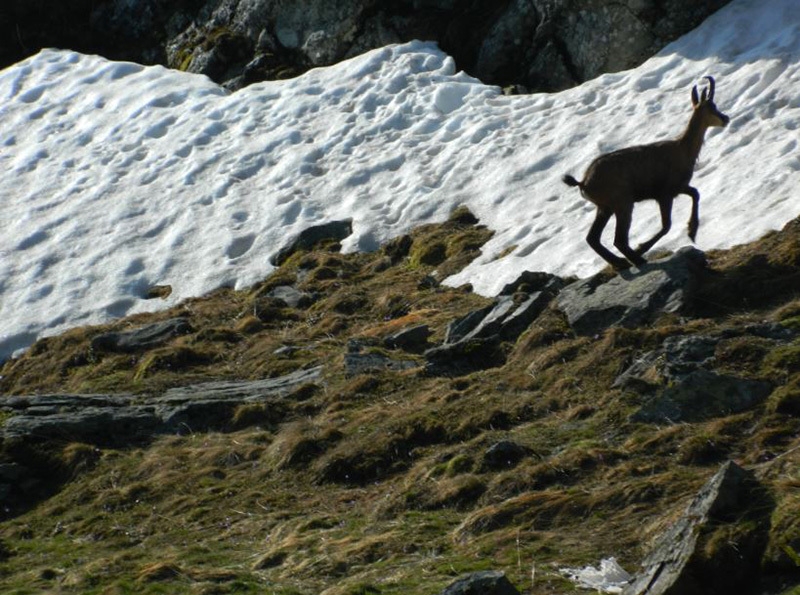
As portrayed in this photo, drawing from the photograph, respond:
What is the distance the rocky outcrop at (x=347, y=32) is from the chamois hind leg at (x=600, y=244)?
804 cm

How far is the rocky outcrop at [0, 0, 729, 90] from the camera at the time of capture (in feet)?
74.3

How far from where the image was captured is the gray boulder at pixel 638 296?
13.4 metres

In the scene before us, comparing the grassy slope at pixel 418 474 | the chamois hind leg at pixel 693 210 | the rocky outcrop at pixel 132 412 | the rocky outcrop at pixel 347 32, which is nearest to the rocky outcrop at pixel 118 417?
the rocky outcrop at pixel 132 412

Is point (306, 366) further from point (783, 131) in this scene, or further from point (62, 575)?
point (783, 131)

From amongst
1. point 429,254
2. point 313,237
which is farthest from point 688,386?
point 313,237

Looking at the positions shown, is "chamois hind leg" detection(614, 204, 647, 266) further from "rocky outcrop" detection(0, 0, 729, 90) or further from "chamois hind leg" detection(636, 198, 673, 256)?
"rocky outcrop" detection(0, 0, 729, 90)

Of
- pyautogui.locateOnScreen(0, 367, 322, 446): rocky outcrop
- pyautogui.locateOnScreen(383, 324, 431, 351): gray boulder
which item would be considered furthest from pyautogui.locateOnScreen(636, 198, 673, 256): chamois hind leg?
pyautogui.locateOnScreen(0, 367, 322, 446): rocky outcrop

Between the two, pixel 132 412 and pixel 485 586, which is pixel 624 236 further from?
pixel 485 586

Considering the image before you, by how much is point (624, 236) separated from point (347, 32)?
13.9 m

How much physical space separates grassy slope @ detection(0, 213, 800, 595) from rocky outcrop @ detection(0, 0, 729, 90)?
27.5ft

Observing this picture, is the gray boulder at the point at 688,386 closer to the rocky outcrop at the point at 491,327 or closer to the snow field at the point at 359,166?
the rocky outcrop at the point at 491,327

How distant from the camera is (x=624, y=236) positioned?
48.1 ft

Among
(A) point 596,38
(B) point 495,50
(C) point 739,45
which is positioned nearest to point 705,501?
(C) point 739,45

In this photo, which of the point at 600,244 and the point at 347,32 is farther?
the point at 347,32
